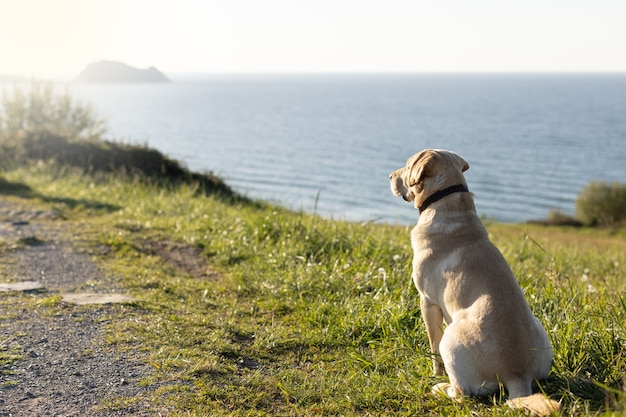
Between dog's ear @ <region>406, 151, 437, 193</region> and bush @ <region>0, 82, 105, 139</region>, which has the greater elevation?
dog's ear @ <region>406, 151, 437, 193</region>

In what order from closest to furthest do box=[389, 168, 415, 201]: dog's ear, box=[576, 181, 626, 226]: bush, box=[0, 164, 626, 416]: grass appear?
box=[0, 164, 626, 416]: grass
box=[389, 168, 415, 201]: dog's ear
box=[576, 181, 626, 226]: bush

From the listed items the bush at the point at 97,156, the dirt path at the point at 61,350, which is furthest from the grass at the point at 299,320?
the bush at the point at 97,156

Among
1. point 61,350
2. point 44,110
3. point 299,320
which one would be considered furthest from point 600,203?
point 61,350

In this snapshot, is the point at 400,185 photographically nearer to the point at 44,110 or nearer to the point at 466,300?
the point at 466,300

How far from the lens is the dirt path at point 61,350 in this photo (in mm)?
4359

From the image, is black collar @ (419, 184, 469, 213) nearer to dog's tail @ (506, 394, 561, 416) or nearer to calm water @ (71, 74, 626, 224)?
dog's tail @ (506, 394, 561, 416)

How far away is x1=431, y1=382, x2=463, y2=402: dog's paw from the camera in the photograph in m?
4.34

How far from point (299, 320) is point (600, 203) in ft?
139

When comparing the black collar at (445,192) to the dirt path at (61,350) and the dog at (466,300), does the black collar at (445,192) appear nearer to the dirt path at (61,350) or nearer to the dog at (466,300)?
the dog at (466,300)

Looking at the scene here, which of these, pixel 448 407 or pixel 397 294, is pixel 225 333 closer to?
pixel 397 294

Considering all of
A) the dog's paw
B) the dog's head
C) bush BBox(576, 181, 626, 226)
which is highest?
the dog's head

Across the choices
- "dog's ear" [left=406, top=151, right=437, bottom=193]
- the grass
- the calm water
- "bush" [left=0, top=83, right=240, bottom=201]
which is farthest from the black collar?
"bush" [left=0, top=83, right=240, bottom=201]

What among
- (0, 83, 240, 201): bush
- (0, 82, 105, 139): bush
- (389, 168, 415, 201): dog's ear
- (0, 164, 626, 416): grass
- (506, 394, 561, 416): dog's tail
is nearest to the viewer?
(506, 394, 561, 416): dog's tail

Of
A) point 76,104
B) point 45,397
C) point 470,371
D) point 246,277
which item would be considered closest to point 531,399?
point 470,371
